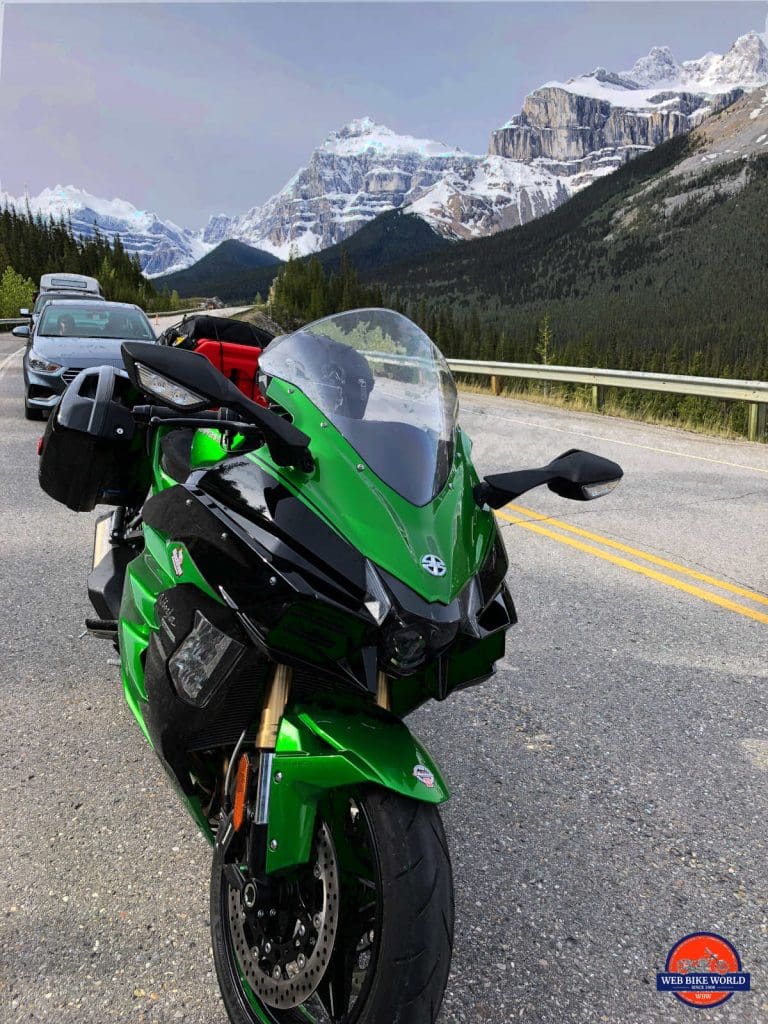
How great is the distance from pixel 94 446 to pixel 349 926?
2.14m

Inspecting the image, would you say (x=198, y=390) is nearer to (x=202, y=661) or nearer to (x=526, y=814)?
(x=202, y=661)

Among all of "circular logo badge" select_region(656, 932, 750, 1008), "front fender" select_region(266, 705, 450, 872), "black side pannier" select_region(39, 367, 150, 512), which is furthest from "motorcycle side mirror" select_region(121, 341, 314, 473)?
"circular logo badge" select_region(656, 932, 750, 1008)

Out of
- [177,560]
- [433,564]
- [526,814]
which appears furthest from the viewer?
[526,814]

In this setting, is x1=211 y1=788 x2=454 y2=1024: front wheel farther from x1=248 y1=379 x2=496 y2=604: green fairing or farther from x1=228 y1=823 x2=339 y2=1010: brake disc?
x1=248 y1=379 x2=496 y2=604: green fairing

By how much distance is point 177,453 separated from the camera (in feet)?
7.94

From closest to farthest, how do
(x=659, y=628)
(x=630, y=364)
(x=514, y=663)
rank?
(x=514, y=663) → (x=659, y=628) → (x=630, y=364)

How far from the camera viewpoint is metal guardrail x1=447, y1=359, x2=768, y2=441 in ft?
38.6

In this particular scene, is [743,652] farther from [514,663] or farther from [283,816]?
[283,816]

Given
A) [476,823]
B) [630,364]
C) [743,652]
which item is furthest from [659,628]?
[630,364]

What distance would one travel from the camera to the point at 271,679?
6.33ft

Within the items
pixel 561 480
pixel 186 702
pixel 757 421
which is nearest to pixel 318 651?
Answer: pixel 186 702

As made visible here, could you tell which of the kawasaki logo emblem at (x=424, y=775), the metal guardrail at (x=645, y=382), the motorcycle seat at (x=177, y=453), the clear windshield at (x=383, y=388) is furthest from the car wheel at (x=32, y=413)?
the kawasaki logo emblem at (x=424, y=775)

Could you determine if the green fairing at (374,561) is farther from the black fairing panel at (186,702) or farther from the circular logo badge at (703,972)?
the circular logo badge at (703,972)

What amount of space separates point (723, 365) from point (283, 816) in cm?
10618
